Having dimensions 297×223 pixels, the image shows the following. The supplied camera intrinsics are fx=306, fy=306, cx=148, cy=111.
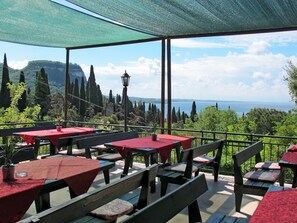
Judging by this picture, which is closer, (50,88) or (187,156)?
(187,156)

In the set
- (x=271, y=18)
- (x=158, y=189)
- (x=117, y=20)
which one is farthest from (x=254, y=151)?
(x=117, y=20)

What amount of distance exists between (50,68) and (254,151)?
84.9 feet

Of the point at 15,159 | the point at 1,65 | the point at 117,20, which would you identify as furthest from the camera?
the point at 1,65

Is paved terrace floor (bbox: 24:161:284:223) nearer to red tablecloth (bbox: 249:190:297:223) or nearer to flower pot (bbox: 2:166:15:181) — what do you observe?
flower pot (bbox: 2:166:15:181)

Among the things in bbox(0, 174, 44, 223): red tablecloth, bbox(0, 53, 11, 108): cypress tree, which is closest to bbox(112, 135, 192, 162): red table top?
bbox(0, 174, 44, 223): red tablecloth

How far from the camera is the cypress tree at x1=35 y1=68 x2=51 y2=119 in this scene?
25969mm

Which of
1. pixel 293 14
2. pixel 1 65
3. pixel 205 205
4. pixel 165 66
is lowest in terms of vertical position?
pixel 205 205

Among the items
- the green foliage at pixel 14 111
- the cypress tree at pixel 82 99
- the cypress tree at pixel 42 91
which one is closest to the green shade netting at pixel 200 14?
the green foliage at pixel 14 111

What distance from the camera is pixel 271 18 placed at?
444cm

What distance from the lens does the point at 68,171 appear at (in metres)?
2.90

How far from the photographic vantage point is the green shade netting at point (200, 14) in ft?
12.8

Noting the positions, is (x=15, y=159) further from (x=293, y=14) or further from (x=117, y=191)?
(x=293, y=14)

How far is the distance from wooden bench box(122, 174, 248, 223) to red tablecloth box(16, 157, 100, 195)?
1.06 metres

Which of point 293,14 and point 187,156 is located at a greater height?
point 293,14
